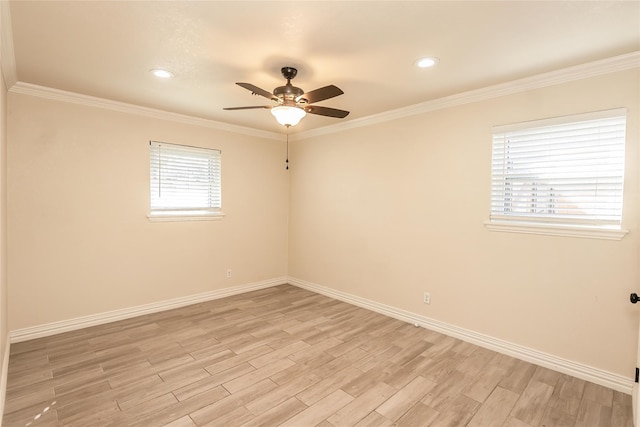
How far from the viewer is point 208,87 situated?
3174 mm

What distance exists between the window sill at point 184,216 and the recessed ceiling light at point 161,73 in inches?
73.2

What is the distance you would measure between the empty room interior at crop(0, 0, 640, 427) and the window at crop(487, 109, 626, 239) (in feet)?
0.05

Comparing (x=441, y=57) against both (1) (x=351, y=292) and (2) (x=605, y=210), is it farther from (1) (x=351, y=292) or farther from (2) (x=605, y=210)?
(1) (x=351, y=292)

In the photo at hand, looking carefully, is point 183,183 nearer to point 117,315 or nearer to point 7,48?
point 117,315

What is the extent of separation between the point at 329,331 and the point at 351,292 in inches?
42.5

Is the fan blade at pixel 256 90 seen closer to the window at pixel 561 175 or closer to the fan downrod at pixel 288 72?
the fan downrod at pixel 288 72

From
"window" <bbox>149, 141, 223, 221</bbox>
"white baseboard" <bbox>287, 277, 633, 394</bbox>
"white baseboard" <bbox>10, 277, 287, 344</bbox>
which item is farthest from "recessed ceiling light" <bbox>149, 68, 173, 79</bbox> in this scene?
"white baseboard" <bbox>287, 277, 633, 394</bbox>

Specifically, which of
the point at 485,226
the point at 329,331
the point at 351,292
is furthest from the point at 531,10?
the point at 351,292

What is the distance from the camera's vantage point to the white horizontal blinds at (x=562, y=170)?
2.55 metres

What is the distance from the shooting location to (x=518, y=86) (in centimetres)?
296

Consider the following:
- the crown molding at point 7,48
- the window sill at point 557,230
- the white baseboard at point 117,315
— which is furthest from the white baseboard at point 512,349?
the crown molding at point 7,48

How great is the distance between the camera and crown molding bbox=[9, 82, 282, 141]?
3.20 metres

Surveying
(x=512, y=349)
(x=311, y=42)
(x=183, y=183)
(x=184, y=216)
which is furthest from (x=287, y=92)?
(x=512, y=349)

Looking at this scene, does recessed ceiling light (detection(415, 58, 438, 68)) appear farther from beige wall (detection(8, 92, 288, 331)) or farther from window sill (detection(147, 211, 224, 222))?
window sill (detection(147, 211, 224, 222))
